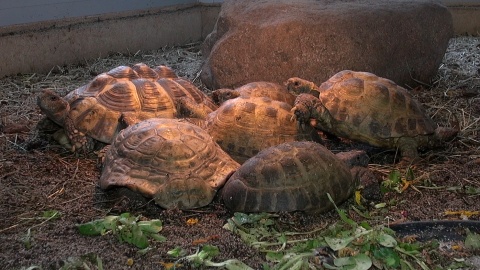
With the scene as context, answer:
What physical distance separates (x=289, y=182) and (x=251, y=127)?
0.80m

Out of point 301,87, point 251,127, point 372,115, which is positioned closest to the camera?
point 251,127

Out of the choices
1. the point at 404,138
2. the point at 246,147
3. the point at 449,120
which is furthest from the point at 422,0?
the point at 246,147

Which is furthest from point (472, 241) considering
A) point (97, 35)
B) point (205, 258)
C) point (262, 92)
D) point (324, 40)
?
point (97, 35)

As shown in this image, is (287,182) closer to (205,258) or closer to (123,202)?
(205,258)

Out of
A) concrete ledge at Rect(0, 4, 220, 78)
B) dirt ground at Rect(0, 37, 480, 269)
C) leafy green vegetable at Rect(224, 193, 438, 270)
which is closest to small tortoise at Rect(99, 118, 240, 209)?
dirt ground at Rect(0, 37, 480, 269)

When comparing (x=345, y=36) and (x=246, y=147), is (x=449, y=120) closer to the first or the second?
(x=345, y=36)

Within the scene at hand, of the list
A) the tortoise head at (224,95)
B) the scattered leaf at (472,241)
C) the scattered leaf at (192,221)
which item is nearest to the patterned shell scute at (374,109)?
the tortoise head at (224,95)

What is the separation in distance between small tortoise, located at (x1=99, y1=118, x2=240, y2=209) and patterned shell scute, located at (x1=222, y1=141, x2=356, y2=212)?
0.17m

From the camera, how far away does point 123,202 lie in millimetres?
3520

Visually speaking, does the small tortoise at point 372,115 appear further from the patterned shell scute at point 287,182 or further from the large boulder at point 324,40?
the large boulder at point 324,40

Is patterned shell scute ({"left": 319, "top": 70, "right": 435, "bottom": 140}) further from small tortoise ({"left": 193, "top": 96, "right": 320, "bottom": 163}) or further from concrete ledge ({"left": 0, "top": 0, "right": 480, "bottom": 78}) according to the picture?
concrete ledge ({"left": 0, "top": 0, "right": 480, "bottom": 78})

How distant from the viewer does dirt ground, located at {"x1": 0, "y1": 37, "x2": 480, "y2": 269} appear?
2.92 m

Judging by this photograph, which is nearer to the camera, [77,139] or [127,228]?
[127,228]

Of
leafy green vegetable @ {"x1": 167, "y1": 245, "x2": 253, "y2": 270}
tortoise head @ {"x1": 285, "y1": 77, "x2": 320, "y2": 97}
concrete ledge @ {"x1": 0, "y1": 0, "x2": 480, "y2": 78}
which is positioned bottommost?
concrete ledge @ {"x1": 0, "y1": 0, "x2": 480, "y2": 78}
